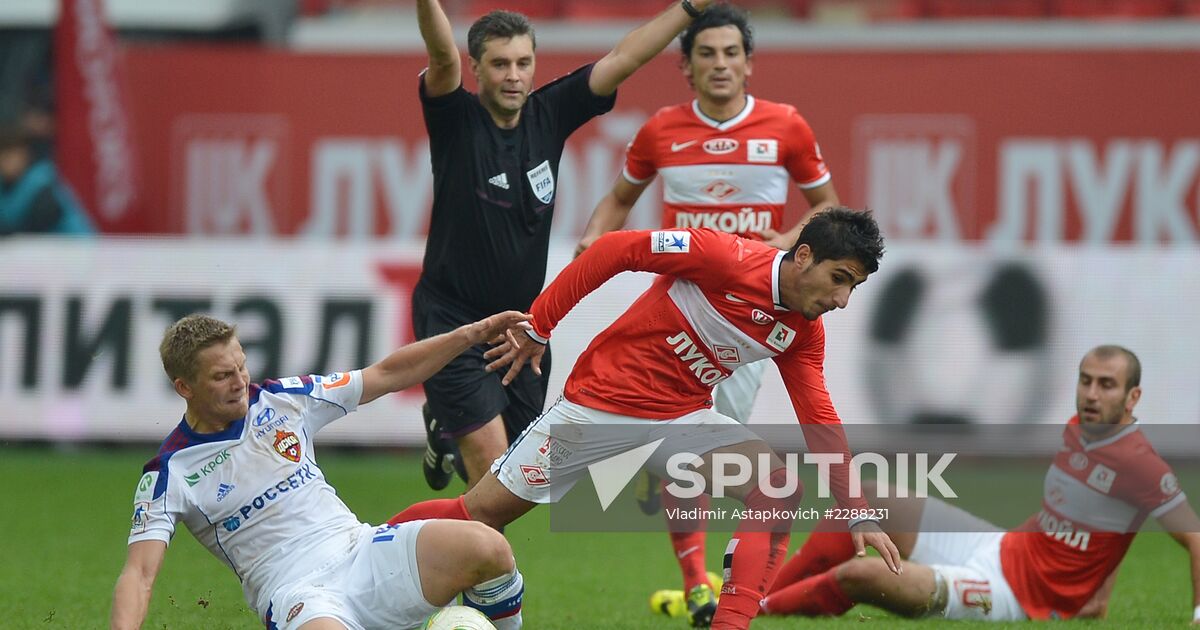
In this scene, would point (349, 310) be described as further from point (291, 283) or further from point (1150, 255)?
point (1150, 255)

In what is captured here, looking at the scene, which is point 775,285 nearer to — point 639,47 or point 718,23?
point 639,47

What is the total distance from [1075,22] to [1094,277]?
3479 millimetres

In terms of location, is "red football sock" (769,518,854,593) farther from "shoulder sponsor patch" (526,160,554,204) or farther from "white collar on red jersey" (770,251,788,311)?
"shoulder sponsor patch" (526,160,554,204)

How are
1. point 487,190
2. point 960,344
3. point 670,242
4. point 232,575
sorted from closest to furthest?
point 670,242, point 487,190, point 232,575, point 960,344

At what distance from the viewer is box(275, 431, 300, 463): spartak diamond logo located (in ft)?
16.5

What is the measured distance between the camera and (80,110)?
44.5 feet

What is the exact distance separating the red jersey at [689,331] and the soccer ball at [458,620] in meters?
0.97

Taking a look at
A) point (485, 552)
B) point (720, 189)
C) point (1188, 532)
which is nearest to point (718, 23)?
point (720, 189)

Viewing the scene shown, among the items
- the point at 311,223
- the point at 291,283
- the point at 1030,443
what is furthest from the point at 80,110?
the point at 1030,443

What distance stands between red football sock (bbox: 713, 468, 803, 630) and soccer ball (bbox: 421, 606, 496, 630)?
831 mm

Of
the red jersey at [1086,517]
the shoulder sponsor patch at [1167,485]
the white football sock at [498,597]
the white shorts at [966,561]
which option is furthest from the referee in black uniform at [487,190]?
the shoulder sponsor patch at [1167,485]

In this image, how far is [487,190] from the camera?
6312 mm

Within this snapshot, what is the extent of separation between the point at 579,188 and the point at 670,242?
7698 mm

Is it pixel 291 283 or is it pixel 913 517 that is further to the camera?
pixel 291 283
